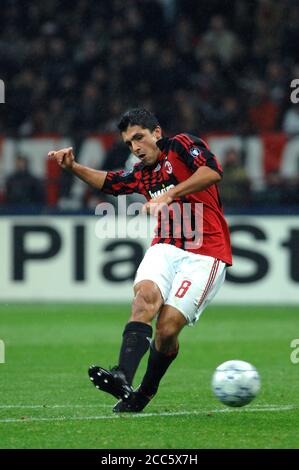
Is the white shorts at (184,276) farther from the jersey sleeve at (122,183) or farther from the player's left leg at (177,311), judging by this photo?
the jersey sleeve at (122,183)

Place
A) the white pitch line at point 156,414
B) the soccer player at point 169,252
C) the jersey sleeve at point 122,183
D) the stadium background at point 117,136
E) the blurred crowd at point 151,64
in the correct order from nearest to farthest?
the white pitch line at point 156,414
the soccer player at point 169,252
the jersey sleeve at point 122,183
the stadium background at point 117,136
the blurred crowd at point 151,64

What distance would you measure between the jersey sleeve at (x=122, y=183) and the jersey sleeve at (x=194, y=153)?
430mm

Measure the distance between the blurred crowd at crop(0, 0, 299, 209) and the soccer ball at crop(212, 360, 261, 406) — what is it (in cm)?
1047

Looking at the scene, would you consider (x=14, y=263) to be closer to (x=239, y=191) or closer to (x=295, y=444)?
(x=239, y=191)

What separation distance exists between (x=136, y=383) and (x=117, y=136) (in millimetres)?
8793

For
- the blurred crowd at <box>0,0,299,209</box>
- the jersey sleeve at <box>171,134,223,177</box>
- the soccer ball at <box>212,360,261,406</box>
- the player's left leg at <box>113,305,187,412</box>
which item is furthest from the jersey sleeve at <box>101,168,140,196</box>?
the blurred crowd at <box>0,0,299,209</box>

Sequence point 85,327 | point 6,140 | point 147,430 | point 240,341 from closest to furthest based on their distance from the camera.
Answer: point 147,430
point 240,341
point 85,327
point 6,140

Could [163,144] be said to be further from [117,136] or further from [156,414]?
[117,136]

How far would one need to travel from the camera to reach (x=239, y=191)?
16875mm

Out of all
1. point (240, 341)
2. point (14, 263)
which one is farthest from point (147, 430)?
point (14, 263)

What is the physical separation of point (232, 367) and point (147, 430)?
1.02 meters

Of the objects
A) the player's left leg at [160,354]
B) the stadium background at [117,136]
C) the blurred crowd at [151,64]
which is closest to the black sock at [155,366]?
the player's left leg at [160,354]

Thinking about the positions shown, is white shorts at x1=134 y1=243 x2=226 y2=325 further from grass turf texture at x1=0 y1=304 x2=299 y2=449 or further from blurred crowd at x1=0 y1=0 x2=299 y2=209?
blurred crowd at x1=0 y1=0 x2=299 y2=209

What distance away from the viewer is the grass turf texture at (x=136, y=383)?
638cm
